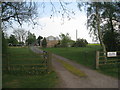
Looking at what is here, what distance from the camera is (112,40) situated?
13.5 meters

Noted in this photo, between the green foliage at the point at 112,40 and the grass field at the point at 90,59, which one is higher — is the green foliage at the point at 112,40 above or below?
above

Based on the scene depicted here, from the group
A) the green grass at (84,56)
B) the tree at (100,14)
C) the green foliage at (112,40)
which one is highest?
the tree at (100,14)

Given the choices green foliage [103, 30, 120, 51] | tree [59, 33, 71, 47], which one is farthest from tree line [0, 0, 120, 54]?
tree [59, 33, 71, 47]

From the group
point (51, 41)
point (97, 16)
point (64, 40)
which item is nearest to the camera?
point (97, 16)

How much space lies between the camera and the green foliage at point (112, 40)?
13063 mm

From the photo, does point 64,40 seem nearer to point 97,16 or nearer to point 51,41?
point 51,41

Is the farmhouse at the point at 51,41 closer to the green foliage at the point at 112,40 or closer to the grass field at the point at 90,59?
the grass field at the point at 90,59

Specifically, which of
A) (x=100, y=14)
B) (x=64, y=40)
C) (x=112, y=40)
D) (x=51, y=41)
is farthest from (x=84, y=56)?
(x=51, y=41)

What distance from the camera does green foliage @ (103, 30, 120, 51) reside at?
13063mm

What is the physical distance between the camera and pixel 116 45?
13117 mm

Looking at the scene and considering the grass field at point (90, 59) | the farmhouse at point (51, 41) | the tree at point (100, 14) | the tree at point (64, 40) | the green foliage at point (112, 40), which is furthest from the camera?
the tree at point (64, 40)

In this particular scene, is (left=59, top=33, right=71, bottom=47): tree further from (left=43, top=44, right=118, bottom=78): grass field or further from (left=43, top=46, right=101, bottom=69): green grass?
(left=43, top=44, right=118, bottom=78): grass field

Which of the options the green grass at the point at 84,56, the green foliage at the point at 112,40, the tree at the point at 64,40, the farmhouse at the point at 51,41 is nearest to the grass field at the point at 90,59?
the green grass at the point at 84,56

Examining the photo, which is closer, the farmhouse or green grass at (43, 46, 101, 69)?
green grass at (43, 46, 101, 69)
